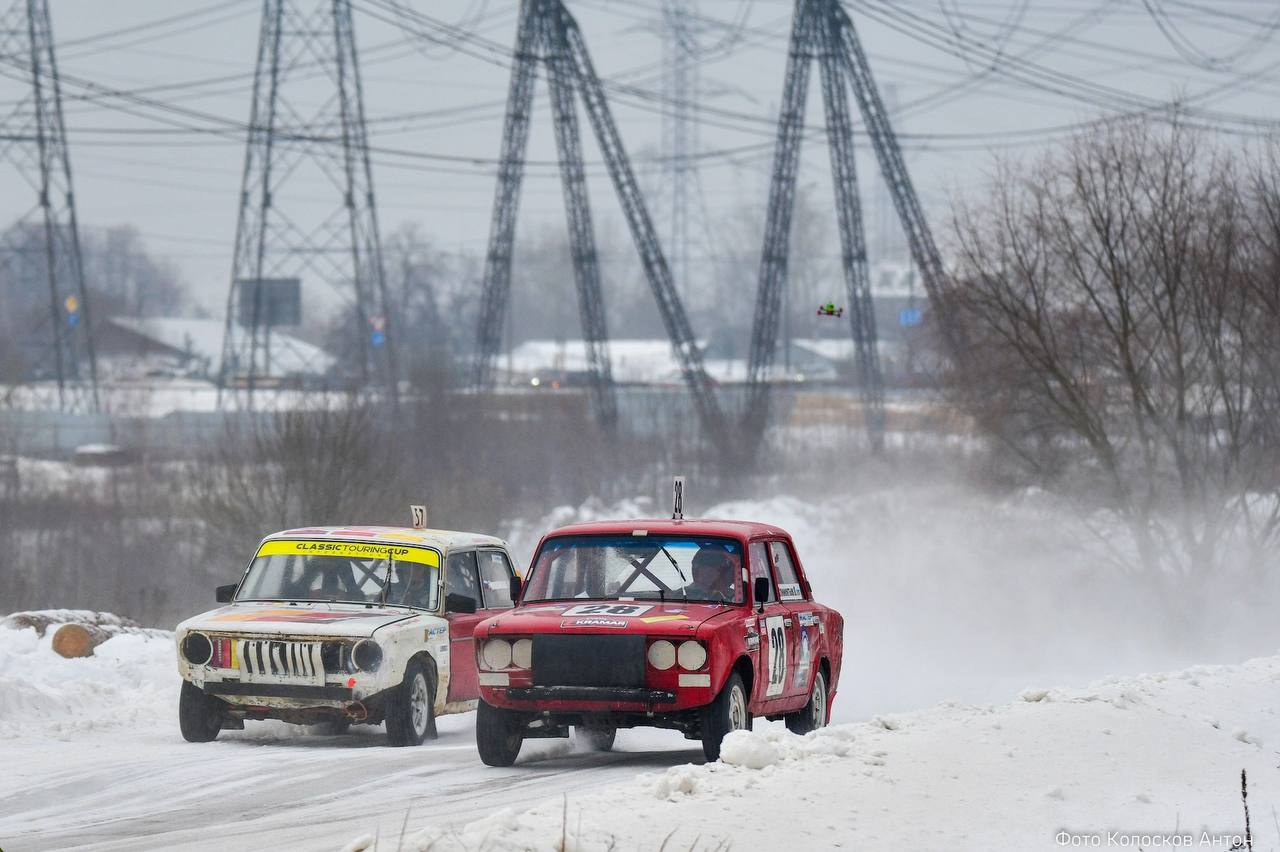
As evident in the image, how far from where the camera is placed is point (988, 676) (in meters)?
28.0

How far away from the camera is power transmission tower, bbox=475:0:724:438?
55688 mm

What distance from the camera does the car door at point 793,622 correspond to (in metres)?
12.7

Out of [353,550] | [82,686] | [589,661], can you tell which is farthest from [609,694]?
[82,686]

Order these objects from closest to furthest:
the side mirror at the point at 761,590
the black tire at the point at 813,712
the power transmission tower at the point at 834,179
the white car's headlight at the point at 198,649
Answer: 1. the side mirror at the point at 761,590
2. the white car's headlight at the point at 198,649
3. the black tire at the point at 813,712
4. the power transmission tower at the point at 834,179

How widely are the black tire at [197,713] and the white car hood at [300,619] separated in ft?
1.77

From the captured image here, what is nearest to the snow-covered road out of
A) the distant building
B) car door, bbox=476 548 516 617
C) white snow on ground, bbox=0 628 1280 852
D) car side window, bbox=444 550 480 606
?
white snow on ground, bbox=0 628 1280 852

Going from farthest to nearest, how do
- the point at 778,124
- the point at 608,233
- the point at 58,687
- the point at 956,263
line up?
1. the point at 608,233
2. the point at 778,124
3. the point at 956,263
4. the point at 58,687

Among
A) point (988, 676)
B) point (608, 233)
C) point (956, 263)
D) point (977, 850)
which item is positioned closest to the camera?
point (977, 850)

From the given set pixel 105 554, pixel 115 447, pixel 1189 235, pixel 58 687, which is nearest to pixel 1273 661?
pixel 58 687

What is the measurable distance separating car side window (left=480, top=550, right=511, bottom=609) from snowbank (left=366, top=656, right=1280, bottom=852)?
176 inches

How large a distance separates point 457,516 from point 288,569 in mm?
30721

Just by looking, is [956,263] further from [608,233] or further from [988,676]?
[608,233]

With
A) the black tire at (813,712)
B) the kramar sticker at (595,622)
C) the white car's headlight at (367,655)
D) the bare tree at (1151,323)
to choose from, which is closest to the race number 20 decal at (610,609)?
the kramar sticker at (595,622)

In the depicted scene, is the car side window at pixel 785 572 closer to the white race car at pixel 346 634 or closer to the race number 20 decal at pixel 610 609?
the race number 20 decal at pixel 610 609
